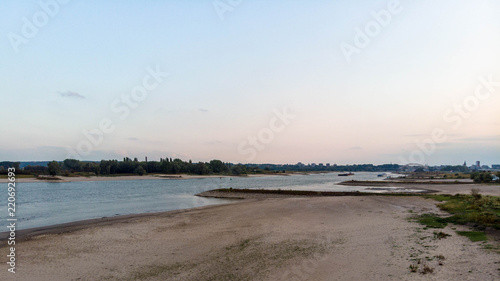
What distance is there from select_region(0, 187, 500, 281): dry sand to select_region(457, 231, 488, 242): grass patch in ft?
1.32

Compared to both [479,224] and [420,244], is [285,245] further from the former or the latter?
[479,224]

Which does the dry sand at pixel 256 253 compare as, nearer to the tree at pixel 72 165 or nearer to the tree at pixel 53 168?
the tree at pixel 53 168

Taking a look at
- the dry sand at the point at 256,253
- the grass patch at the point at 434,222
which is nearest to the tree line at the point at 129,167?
the dry sand at the point at 256,253

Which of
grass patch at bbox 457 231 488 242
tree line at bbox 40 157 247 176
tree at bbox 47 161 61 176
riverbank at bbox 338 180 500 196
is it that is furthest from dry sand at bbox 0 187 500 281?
tree line at bbox 40 157 247 176

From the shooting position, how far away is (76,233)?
62.1 ft

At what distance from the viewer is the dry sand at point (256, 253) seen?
32.0 ft

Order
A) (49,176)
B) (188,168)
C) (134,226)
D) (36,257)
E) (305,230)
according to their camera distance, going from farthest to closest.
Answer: (188,168)
(49,176)
(134,226)
(305,230)
(36,257)

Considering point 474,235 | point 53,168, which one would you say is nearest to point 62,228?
point 474,235

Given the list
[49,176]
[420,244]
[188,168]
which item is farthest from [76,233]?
[188,168]

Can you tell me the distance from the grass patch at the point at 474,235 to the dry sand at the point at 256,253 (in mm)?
404

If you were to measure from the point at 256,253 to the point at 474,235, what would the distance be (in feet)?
29.2

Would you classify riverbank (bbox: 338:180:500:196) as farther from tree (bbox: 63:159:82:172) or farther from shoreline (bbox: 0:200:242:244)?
tree (bbox: 63:159:82:172)

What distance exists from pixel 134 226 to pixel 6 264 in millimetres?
8714

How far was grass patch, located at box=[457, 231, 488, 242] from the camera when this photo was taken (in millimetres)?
12039
